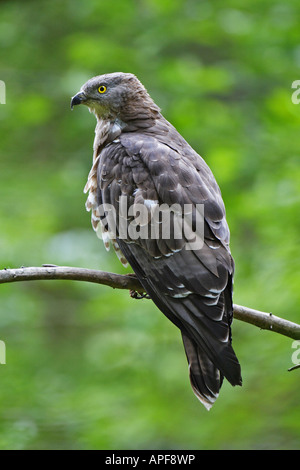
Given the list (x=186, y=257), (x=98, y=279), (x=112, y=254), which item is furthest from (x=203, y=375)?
(x=112, y=254)

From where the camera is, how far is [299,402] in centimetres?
580

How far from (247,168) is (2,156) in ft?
10.5

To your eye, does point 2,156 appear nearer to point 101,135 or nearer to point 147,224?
point 101,135

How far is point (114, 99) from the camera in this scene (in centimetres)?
518

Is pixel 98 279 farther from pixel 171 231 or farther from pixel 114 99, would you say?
pixel 114 99

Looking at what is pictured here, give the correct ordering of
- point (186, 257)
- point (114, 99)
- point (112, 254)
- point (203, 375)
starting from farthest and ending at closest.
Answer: point (112, 254) → point (114, 99) → point (186, 257) → point (203, 375)

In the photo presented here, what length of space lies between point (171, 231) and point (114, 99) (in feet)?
4.92

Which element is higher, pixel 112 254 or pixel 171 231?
pixel 112 254

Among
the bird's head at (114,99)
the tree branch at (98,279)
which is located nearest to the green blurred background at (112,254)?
the bird's head at (114,99)

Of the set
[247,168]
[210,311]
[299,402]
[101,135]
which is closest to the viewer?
[210,311]

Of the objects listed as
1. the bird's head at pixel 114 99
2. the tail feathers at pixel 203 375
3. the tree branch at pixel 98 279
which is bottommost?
the tail feathers at pixel 203 375

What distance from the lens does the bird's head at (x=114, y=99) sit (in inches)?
203

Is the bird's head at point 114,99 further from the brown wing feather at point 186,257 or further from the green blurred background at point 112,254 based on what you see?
the green blurred background at point 112,254
